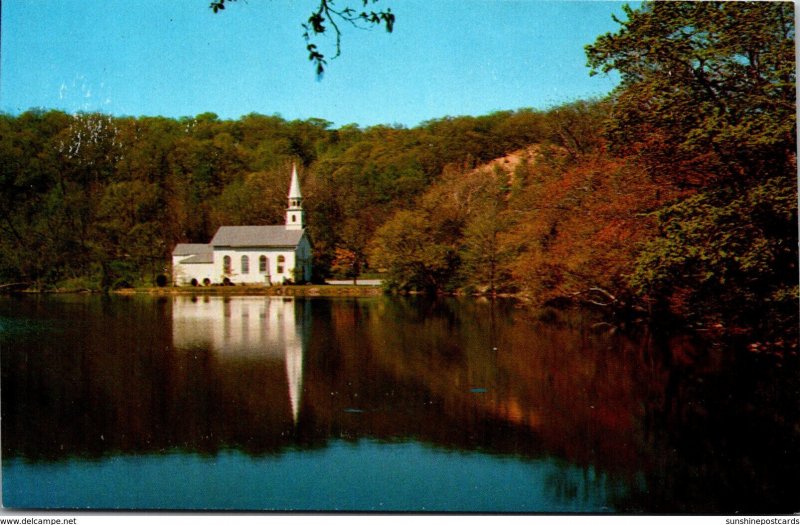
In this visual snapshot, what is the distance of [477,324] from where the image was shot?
49.8 feet

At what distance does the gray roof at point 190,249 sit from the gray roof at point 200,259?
0.15m

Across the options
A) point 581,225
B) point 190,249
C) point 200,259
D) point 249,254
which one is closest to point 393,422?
point 581,225

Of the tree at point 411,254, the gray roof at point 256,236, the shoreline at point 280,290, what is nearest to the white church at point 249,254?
the gray roof at point 256,236

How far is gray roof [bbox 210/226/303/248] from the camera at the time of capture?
54.5 ft

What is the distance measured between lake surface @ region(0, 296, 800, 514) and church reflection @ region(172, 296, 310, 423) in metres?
0.09

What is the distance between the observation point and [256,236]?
58.5 ft

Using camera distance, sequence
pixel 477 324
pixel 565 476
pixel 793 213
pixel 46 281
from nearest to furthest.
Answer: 1. pixel 565 476
2. pixel 793 213
3. pixel 46 281
4. pixel 477 324

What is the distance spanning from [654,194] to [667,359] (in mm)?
2470

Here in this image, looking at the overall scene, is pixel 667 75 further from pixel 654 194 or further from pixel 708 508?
pixel 708 508

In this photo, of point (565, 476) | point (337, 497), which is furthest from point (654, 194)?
point (337, 497)

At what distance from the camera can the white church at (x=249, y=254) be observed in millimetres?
16797

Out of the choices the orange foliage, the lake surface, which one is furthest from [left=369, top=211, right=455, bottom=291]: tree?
the lake surface

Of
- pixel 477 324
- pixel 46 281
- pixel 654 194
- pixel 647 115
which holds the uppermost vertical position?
pixel 647 115

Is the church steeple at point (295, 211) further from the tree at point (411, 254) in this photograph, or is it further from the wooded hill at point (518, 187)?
the tree at point (411, 254)
